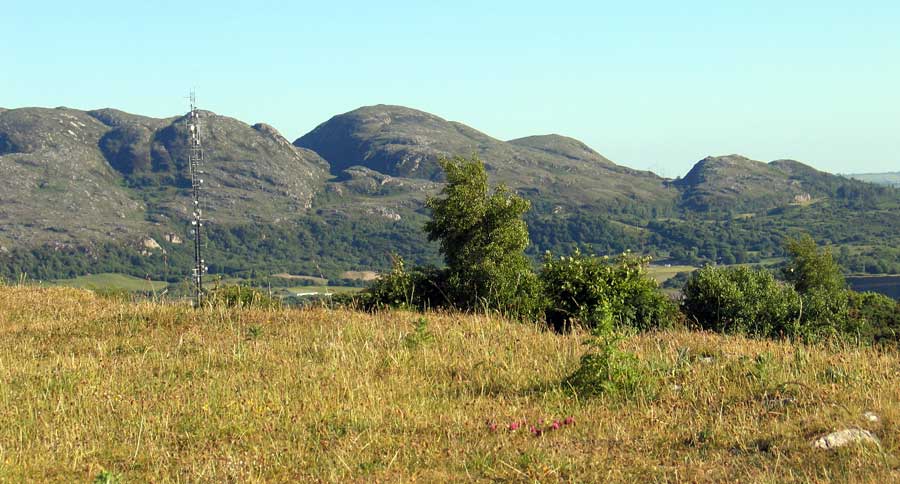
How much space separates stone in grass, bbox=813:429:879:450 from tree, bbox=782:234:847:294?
11698 cm

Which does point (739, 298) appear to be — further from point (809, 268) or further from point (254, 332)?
point (809, 268)

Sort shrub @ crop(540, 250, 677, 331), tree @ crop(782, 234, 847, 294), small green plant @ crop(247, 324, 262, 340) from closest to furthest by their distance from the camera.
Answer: small green plant @ crop(247, 324, 262, 340) < shrub @ crop(540, 250, 677, 331) < tree @ crop(782, 234, 847, 294)

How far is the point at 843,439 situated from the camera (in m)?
9.27

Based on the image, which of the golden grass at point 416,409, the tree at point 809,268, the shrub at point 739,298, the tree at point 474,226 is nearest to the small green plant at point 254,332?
the golden grass at point 416,409

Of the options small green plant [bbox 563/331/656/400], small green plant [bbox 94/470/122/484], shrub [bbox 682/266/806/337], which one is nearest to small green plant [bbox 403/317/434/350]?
small green plant [bbox 563/331/656/400]

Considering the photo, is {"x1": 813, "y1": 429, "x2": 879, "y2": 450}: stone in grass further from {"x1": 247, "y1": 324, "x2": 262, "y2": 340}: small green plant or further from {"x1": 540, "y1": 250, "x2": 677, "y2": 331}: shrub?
{"x1": 540, "y1": 250, "x2": 677, "y2": 331}: shrub

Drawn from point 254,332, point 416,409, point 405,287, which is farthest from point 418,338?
point 405,287

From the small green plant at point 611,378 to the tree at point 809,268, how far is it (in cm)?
11495

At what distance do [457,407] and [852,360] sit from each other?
21.7ft

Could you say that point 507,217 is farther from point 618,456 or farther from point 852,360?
point 618,456

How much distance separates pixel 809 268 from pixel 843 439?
120940mm

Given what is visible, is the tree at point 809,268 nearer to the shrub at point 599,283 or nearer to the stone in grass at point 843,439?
the shrub at point 599,283

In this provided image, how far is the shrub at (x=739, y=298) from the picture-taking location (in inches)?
2372

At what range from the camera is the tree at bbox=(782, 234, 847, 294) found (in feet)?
388
